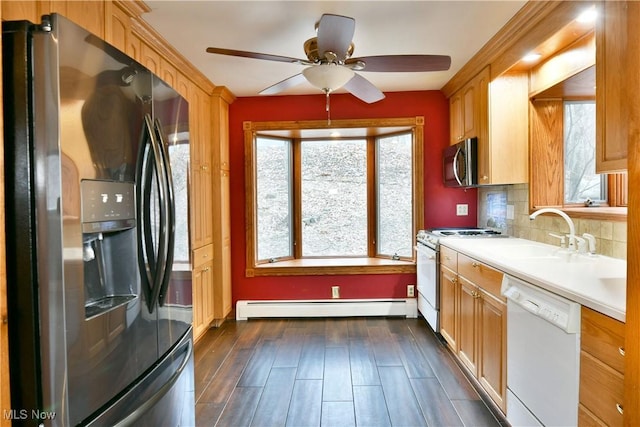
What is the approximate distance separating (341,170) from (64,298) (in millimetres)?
3330

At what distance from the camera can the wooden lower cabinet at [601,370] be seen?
1116 mm

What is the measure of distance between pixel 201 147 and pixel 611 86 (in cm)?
285

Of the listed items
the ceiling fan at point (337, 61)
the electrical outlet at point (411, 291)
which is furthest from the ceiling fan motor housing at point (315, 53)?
the electrical outlet at point (411, 291)

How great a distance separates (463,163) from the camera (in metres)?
3.03

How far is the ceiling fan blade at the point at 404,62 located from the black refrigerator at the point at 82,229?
1175 millimetres

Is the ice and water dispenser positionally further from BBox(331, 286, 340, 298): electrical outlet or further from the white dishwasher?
BBox(331, 286, 340, 298): electrical outlet

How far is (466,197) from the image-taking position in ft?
A: 12.0

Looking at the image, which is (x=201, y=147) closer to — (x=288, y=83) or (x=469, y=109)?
(x=288, y=83)

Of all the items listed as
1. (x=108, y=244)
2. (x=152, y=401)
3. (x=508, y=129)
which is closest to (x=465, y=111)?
(x=508, y=129)

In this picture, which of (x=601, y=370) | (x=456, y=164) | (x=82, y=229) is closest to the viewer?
(x=82, y=229)

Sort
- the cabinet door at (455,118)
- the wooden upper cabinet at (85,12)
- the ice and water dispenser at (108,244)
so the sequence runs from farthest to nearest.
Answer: the cabinet door at (455,118), the wooden upper cabinet at (85,12), the ice and water dispenser at (108,244)

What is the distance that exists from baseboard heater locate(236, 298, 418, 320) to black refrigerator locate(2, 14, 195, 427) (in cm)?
243

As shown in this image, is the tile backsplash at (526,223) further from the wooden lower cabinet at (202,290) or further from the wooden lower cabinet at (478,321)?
the wooden lower cabinet at (202,290)

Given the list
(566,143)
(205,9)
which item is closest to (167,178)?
(205,9)
